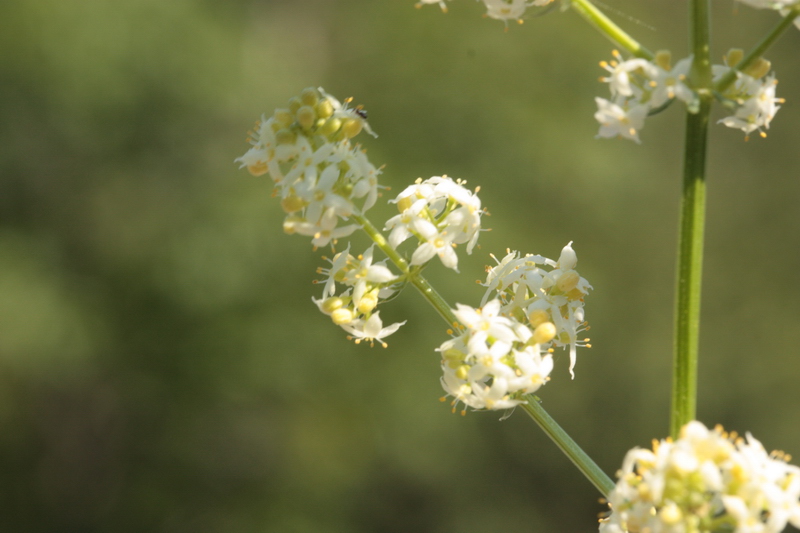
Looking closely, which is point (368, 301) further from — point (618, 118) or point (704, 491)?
point (704, 491)

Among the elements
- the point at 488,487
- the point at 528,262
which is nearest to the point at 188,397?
the point at 488,487

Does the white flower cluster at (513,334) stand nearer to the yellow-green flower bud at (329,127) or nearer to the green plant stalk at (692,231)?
the green plant stalk at (692,231)

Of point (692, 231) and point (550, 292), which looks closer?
point (692, 231)

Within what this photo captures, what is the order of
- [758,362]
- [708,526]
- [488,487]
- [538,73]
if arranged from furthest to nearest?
[758,362]
[488,487]
[538,73]
[708,526]

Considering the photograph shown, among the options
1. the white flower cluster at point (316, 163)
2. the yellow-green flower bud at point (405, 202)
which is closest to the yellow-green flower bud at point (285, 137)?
the white flower cluster at point (316, 163)

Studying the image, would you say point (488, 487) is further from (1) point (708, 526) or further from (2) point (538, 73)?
(1) point (708, 526)

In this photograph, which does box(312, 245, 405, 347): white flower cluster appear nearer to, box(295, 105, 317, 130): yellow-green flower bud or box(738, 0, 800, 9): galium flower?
box(295, 105, 317, 130): yellow-green flower bud

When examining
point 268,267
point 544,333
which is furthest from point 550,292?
point 268,267
